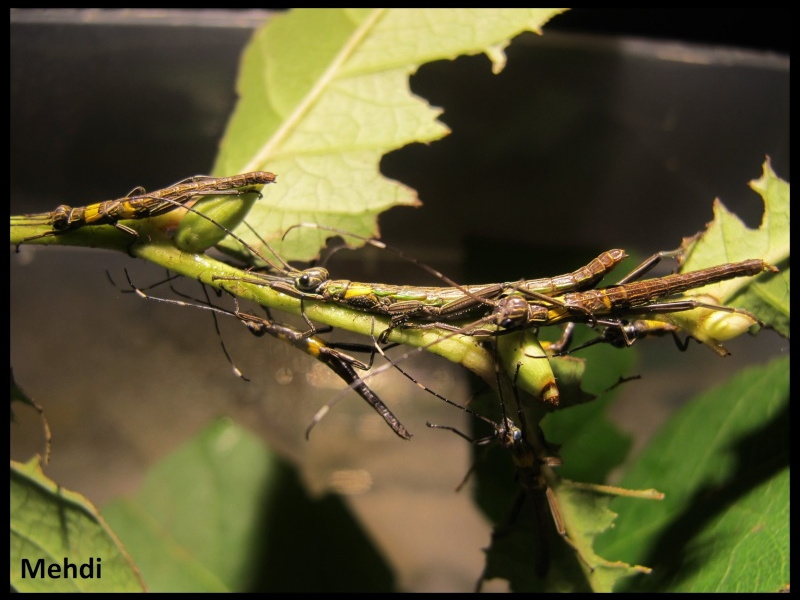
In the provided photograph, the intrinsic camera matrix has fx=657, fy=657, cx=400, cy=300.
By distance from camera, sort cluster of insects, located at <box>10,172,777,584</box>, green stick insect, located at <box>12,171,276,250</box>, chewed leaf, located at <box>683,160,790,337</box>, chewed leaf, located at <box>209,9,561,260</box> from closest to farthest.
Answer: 1. cluster of insects, located at <box>10,172,777,584</box>
2. green stick insect, located at <box>12,171,276,250</box>
3. chewed leaf, located at <box>683,160,790,337</box>
4. chewed leaf, located at <box>209,9,561,260</box>

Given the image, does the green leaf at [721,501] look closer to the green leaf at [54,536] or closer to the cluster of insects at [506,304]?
the cluster of insects at [506,304]

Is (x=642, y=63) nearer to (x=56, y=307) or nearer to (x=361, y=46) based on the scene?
(x=361, y=46)

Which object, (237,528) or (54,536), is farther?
(237,528)

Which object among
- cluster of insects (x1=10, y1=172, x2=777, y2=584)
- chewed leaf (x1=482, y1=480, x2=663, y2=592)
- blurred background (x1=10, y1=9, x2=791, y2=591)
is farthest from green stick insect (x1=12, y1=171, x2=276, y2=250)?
blurred background (x1=10, y1=9, x2=791, y2=591)

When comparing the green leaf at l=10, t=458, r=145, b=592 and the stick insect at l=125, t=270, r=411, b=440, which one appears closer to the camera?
the stick insect at l=125, t=270, r=411, b=440

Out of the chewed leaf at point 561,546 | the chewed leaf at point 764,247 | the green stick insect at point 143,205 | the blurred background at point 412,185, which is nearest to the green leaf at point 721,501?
the chewed leaf at point 561,546

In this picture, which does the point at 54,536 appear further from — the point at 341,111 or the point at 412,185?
the point at 412,185

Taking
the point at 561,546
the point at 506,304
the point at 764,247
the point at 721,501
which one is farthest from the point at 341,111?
the point at 721,501

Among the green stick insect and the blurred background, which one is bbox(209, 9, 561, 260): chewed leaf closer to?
the green stick insect
